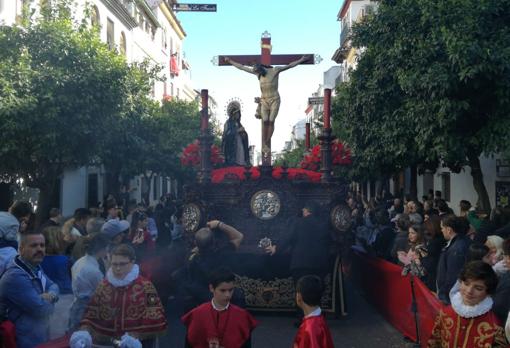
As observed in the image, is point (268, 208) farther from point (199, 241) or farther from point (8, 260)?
point (8, 260)

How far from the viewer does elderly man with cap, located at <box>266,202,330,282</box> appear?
702cm

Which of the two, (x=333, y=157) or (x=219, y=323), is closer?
(x=219, y=323)

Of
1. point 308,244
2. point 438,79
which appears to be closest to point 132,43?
point 438,79

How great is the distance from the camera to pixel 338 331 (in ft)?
24.7

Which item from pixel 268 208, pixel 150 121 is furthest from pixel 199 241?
pixel 150 121

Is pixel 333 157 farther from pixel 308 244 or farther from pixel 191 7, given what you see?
pixel 191 7

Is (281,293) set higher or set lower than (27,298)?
lower

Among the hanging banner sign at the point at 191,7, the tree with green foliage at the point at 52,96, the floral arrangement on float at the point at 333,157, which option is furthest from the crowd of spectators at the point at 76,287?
the hanging banner sign at the point at 191,7

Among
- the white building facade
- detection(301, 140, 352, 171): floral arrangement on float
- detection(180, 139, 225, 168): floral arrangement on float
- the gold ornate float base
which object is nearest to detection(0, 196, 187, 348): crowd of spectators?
the gold ornate float base

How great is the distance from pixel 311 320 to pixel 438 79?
8437mm

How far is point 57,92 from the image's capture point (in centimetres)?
1227

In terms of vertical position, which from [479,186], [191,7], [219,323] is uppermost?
[191,7]

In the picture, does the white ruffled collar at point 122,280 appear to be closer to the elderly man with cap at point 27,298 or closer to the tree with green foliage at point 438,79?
the elderly man with cap at point 27,298

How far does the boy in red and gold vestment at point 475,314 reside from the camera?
3576 mm
